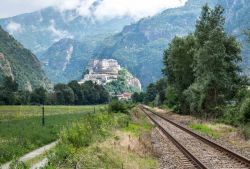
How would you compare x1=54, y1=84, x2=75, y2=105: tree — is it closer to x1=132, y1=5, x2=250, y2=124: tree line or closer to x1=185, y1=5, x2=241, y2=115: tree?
x1=132, y1=5, x2=250, y2=124: tree line

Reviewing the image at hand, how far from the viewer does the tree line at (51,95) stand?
134 meters

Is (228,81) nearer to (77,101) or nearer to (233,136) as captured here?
(233,136)

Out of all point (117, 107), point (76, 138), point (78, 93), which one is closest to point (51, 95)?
point (78, 93)

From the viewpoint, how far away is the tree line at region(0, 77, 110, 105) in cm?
13400

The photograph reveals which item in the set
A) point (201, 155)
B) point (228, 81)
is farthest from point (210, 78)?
point (201, 155)

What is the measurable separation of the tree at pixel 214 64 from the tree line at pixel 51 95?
8032cm

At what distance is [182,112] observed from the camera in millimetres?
87750

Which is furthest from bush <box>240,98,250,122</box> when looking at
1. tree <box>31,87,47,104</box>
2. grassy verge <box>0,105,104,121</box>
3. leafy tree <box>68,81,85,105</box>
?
leafy tree <box>68,81,85,105</box>

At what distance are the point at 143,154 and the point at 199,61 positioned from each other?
35.9m

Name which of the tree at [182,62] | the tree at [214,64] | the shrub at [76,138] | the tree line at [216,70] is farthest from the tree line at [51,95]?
the shrub at [76,138]

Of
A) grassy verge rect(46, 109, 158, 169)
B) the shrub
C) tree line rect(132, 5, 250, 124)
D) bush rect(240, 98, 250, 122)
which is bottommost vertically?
grassy verge rect(46, 109, 158, 169)

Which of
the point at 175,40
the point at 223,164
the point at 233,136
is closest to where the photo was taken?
the point at 223,164

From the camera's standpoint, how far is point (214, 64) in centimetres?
5572

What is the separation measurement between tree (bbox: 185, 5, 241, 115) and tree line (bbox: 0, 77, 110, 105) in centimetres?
8032
